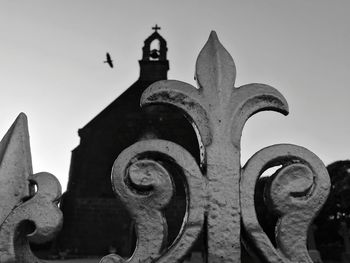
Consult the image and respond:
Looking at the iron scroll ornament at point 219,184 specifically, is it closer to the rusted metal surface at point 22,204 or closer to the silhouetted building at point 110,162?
the rusted metal surface at point 22,204

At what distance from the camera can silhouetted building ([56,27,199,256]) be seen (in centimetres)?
1466

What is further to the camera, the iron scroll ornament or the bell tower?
the bell tower

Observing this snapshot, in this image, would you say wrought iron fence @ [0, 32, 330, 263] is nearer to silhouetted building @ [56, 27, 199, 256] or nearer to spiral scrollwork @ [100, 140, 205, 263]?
spiral scrollwork @ [100, 140, 205, 263]

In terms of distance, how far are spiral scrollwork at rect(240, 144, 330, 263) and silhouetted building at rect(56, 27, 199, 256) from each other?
12468 millimetres

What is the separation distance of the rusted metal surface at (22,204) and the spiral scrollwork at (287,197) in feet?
1.72

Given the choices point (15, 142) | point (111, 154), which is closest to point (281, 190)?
point (15, 142)

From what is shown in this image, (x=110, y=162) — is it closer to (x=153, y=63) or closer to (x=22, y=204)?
(x=153, y=63)

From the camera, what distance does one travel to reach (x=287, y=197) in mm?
955

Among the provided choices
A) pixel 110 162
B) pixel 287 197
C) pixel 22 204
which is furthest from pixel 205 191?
pixel 110 162

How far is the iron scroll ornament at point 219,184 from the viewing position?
0.93m

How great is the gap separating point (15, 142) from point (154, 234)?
0.53 m

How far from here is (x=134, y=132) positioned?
17.2m

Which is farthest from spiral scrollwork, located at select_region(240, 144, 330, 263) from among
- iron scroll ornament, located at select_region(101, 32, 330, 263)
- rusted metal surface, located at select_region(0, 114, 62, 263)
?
rusted metal surface, located at select_region(0, 114, 62, 263)

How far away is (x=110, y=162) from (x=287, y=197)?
16076 millimetres
